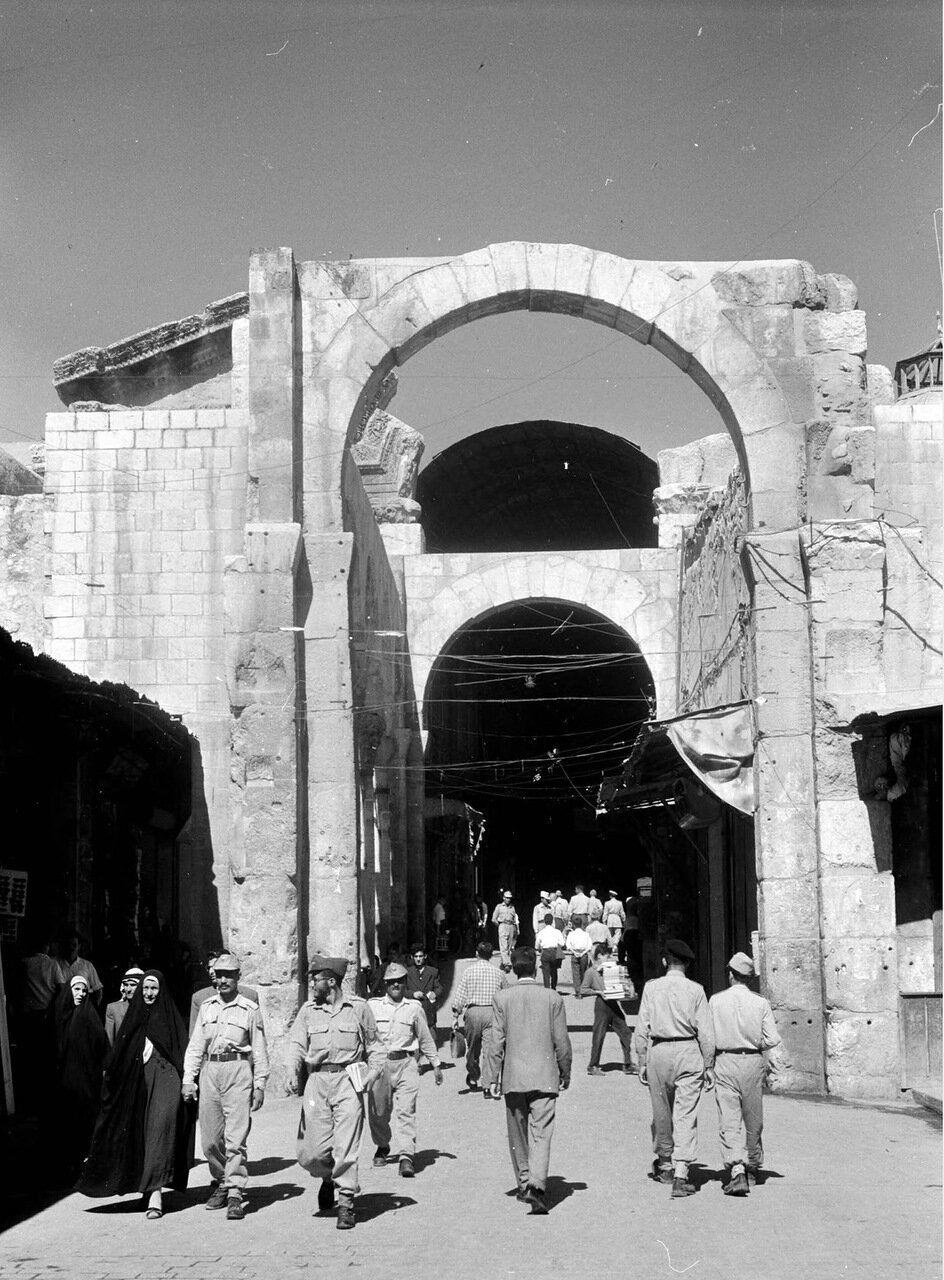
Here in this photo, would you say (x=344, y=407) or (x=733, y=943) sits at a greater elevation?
(x=344, y=407)

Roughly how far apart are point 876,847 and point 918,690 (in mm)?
1476

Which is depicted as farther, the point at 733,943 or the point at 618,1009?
the point at 733,943

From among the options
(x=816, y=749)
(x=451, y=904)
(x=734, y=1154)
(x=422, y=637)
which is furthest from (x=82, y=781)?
(x=451, y=904)

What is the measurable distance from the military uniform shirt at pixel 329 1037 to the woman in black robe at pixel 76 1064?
2063 mm

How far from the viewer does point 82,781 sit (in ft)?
45.3

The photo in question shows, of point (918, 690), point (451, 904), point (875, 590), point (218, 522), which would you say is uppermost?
point (218, 522)

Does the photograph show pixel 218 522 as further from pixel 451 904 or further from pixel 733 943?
pixel 451 904

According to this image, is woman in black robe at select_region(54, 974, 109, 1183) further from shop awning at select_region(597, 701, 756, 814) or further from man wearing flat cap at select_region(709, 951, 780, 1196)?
shop awning at select_region(597, 701, 756, 814)

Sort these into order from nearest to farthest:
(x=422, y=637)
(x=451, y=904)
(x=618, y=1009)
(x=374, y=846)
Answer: (x=618, y=1009)
(x=374, y=846)
(x=422, y=637)
(x=451, y=904)

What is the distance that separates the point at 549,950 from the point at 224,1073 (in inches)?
450

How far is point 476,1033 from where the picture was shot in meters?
13.0

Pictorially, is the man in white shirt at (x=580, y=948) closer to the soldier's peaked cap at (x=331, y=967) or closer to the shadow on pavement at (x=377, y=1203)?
the shadow on pavement at (x=377, y=1203)

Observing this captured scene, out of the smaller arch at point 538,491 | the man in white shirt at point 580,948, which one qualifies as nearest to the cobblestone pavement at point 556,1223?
the man in white shirt at point 580,948

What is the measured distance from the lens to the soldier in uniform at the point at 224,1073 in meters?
8.35
